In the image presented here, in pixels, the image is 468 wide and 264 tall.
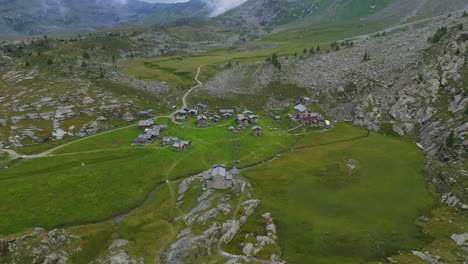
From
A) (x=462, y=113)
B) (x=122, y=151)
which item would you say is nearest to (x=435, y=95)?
(x=462, y=113)

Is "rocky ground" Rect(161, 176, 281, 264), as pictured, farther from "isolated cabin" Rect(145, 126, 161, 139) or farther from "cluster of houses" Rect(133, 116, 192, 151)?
"isolated cabin" Rect(145, 126, 161, 139)

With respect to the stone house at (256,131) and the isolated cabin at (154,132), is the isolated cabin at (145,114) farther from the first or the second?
the stone house at (256,131)

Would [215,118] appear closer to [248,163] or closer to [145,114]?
[145,114]

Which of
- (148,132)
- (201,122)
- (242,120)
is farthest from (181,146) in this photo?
(242,120)

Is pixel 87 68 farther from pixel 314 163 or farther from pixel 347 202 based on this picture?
pixel 347 202

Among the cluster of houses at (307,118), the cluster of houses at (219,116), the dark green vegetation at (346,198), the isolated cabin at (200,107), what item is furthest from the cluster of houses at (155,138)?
the cluster of houses at (307,118)

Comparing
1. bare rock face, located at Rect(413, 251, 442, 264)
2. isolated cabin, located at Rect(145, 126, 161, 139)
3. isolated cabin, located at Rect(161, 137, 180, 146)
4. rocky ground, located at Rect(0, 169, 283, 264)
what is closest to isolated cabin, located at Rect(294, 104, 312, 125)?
isolated cabin, located at Rect(161, 137, 180, 146)
